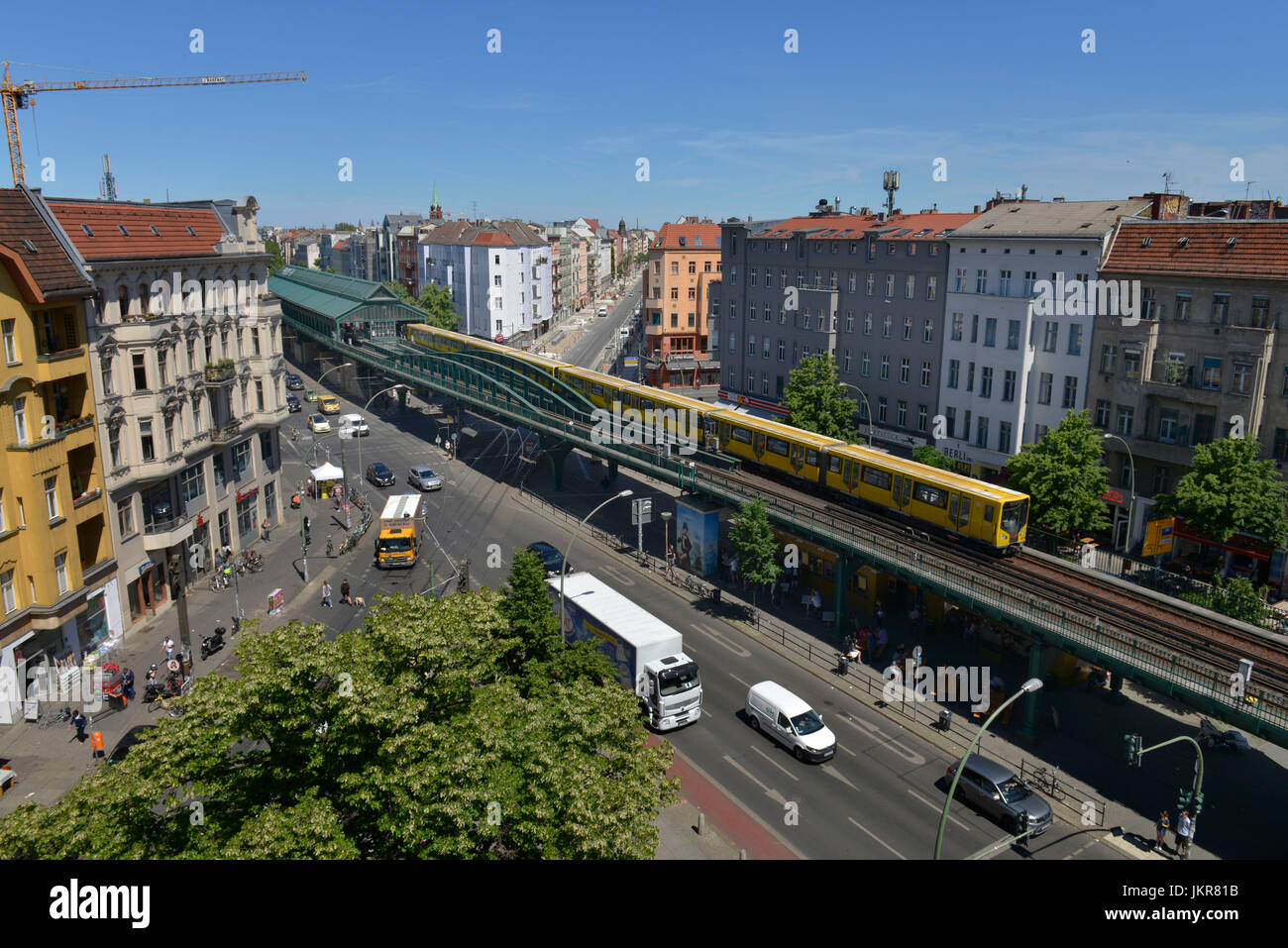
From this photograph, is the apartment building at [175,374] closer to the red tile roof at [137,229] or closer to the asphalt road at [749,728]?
the red tile roof at [137,229]

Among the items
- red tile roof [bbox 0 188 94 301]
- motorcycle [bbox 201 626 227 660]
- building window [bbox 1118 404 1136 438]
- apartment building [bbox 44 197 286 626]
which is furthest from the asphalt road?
building window [bbox 1118 404 1136 438]

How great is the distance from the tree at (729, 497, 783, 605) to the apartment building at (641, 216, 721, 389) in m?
64.4

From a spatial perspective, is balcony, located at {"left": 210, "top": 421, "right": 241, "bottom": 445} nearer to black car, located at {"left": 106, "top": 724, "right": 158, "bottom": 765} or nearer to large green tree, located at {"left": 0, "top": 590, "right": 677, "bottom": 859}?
black car, located at {"left": 106, "top": 724, "right": 158, "bottom": 765}

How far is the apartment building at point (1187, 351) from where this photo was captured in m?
44.1

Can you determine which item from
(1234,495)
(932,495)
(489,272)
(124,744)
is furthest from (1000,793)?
(489,272)

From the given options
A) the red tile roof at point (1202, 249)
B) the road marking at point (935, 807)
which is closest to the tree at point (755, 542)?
the road marking at point (935, 807)

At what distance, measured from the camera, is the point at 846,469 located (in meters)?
45.5

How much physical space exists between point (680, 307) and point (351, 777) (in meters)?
94.7

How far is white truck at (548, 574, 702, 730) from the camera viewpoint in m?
33.2

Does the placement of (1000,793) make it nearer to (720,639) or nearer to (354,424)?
(720,639)

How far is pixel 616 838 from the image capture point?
17.8m
